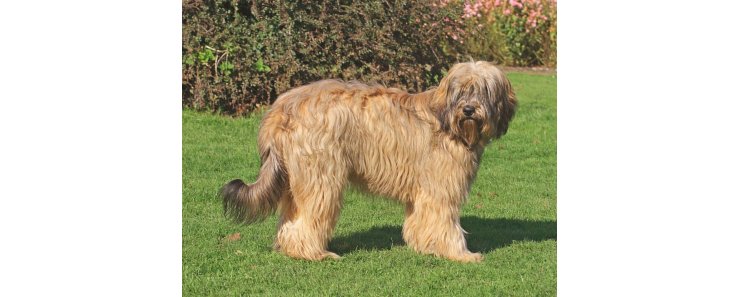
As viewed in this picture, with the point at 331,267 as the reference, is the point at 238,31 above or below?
above

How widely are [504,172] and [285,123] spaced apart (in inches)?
187

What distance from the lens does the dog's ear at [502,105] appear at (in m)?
7.62

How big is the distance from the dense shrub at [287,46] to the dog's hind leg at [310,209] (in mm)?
5419

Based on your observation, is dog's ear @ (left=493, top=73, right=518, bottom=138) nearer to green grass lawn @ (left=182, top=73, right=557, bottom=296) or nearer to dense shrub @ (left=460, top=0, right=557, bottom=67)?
green grass lawn @ (left=182, top=73, right=557, bottom=296)

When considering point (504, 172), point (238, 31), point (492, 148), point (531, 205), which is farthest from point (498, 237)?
point (238, 31)

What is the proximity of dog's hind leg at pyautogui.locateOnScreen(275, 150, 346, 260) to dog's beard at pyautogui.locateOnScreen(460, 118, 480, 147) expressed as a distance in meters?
0.98

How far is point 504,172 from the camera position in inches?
464

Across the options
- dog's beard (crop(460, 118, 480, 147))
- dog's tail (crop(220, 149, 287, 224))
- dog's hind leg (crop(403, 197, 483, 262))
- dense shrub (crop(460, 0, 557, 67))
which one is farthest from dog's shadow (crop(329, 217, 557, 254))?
A: dense shrub (crop(460, 0, 557, 67))

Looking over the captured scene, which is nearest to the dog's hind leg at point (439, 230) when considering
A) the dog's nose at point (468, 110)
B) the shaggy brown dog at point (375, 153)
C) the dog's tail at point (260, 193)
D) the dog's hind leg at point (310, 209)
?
the shaggy brown dog at point (375, 153)

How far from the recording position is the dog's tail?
25.1 feet

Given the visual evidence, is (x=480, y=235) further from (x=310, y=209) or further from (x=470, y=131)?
(x=310, y=209)

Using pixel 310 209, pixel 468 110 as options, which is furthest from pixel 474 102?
pixel 310 209

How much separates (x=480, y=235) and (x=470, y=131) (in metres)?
1.65

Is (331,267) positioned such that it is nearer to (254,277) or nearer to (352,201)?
(254,277)
